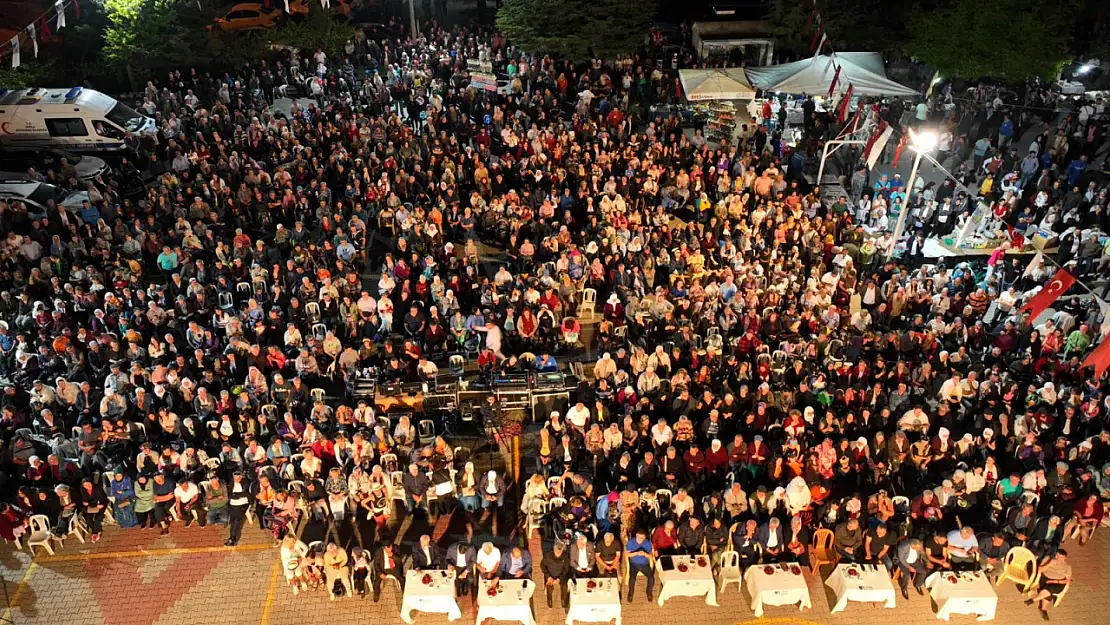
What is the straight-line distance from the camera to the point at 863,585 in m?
11.5

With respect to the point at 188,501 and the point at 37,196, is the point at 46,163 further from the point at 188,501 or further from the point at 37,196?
the point at 188,501

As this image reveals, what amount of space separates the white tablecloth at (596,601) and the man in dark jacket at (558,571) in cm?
32

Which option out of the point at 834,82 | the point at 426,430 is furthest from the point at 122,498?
the point at 834,82

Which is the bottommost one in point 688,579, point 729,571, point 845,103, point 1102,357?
point 729,571

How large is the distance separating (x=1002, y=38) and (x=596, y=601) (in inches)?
865

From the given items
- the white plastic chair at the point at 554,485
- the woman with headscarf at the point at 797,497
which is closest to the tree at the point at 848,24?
the woman with headscarf at the point at 797,497

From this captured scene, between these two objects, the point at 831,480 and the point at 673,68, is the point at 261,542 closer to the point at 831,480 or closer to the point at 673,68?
the point at 831,480

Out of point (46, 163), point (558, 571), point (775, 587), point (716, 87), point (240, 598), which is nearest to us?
point (775, 587)

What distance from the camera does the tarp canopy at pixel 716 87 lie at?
2495 centimetres

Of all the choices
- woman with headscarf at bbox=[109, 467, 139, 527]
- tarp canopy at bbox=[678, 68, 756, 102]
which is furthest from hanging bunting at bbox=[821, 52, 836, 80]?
woman with headscarf at bbox=[109, 467, 139, 527]

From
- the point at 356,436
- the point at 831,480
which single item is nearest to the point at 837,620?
the point at 831,480

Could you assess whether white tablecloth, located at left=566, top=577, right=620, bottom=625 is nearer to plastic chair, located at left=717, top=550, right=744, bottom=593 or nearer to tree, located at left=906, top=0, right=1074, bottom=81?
plastic chair, located at left=717, top=550, right=744, bottom=593

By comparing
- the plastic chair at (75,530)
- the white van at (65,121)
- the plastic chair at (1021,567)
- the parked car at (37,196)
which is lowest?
the plastic chair at (75,530)

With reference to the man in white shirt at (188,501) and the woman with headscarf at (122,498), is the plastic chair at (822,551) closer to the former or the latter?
the man in white shirt at (188,501)
